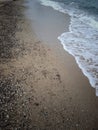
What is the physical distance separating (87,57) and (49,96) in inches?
156

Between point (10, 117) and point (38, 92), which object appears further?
point (38, 92)

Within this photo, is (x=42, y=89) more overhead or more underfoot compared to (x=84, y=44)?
more overhead

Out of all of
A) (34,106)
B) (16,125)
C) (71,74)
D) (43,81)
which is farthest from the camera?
(71,74)

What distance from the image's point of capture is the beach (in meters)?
6.83

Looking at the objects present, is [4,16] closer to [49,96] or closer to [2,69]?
[2,69]

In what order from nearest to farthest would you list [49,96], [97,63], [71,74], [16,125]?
[16,125] < [49,96] < [71,74] < [97,63]

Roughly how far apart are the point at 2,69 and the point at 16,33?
4.96 m

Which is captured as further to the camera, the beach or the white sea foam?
the white sea foam

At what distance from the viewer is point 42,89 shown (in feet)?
27.3

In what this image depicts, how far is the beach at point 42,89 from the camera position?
683 cm

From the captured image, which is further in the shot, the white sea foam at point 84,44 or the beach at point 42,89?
the white sea foam at point 84,44

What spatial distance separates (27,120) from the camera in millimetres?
6809

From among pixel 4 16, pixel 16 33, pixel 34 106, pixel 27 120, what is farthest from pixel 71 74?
pixel 4 16

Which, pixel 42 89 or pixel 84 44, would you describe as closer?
pixel 42 89
